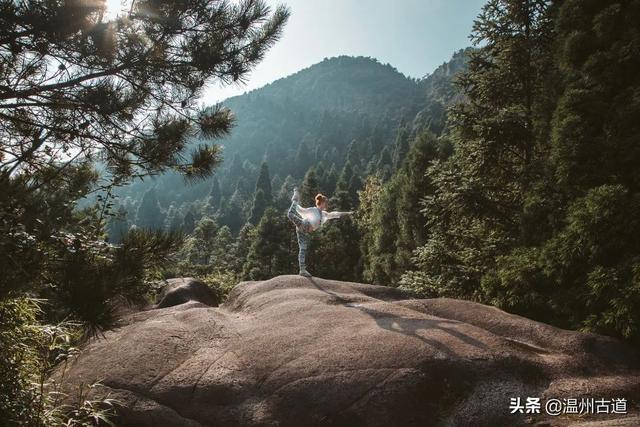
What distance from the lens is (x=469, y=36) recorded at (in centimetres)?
1245

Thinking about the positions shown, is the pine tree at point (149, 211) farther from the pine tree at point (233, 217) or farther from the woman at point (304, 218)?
the woman at point (304, 218)

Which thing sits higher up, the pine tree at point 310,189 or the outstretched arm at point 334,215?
the pine tree at point 310,189

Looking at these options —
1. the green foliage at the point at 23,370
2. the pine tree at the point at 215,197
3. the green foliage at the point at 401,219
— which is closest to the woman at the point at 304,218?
the green foliage at the point at 23,370

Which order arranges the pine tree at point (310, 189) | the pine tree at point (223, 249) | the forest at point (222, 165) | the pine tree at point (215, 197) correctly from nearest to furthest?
the forest at point (222, 165) < the pine tree at point (310, 189) < the pine tree at point (223, 249) < the pine tree at point (215, 197)

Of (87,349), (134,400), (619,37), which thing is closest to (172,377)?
(134,400)

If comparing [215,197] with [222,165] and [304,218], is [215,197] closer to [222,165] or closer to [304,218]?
[304,218]

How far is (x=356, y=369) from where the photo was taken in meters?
5.71

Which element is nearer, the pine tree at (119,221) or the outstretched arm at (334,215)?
the pine tree at (119,221)

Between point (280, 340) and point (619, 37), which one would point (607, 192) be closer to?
point (619, 37)

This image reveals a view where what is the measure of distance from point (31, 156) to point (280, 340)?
459cm

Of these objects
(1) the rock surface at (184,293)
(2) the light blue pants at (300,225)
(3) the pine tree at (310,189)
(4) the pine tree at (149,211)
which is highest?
(4) the pine tree at (149,211)

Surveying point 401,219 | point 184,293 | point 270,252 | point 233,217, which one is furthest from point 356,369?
point 233,217

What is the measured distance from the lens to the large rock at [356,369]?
17.0ft

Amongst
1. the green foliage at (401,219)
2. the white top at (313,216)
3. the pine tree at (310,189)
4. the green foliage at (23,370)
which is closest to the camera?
the green foliage at (23,370)
